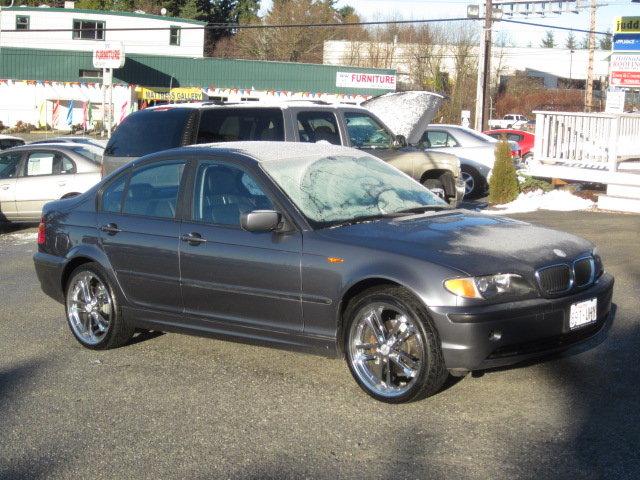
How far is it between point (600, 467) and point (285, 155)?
3.34 metres

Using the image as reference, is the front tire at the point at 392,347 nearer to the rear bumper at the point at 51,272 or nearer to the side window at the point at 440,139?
the rear bumper at the point at 51,272

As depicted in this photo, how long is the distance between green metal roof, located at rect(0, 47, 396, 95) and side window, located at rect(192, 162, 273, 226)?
55.5 metres

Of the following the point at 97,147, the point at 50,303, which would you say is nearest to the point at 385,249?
the point at 50,303

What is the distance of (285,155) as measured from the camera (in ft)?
23.6

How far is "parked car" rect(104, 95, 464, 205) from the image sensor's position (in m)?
12.5

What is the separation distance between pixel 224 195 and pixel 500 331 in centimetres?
239

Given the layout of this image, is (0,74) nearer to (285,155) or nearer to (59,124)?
(59,124)

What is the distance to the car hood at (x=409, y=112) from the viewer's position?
51.8 ft

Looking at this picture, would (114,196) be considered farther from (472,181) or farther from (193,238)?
(472,181)

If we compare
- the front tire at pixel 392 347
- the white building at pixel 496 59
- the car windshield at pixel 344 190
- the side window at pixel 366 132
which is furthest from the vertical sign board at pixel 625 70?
the white building at pixel 496 59

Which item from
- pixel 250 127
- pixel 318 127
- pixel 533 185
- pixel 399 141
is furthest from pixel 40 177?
pixel 533 185

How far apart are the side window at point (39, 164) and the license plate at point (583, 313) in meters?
12.9

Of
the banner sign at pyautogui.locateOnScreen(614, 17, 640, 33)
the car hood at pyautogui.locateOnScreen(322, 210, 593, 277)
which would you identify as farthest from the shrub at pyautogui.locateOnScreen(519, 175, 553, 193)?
the car hood at pyautogui.locateOnScreen(322, 210, 593, 277)

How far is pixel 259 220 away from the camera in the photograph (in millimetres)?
6391
